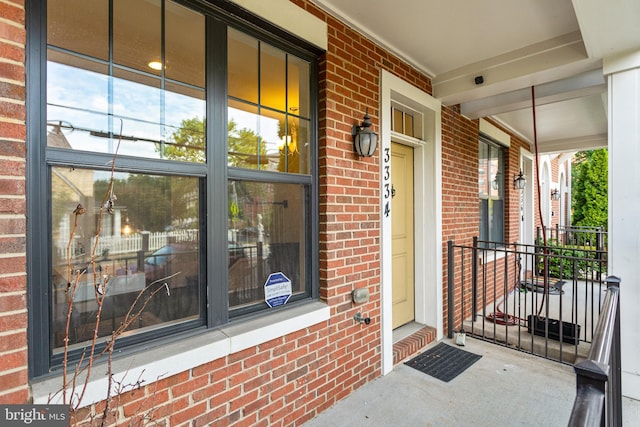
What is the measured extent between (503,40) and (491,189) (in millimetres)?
3075

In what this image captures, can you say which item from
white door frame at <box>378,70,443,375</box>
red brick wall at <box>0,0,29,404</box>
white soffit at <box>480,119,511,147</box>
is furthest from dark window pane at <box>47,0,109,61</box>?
white soffit at <box>480,119,511,147</box>

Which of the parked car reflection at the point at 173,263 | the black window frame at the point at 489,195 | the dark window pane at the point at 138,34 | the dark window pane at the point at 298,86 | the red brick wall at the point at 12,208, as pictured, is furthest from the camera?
the black window frame at the point at 489,195

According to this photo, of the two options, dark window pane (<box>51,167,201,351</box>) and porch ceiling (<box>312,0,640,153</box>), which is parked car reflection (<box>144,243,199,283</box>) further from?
porch ceiling (<box>312,0,640,153</box>)

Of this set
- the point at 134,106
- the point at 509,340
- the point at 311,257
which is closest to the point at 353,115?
the point at 311,257

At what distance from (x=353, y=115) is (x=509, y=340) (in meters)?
2.92

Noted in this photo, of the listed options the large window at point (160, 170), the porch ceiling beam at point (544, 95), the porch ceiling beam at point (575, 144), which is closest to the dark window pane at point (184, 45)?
the large window at point (160, 170)

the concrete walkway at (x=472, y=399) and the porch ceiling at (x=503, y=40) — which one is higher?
the porch ceiling at (x=503, y=40)

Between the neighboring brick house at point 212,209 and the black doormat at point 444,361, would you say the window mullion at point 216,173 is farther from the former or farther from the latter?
the black doormat at point 444,361

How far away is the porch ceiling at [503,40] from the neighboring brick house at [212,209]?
246 millimetres

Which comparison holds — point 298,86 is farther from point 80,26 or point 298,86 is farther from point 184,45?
point 80,26

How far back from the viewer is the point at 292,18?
7.02 feet

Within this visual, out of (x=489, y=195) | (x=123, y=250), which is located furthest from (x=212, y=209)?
(x=489, y=195)

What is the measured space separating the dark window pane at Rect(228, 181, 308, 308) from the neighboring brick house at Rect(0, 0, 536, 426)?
1 centimetres

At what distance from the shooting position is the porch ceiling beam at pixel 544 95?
298 cm
